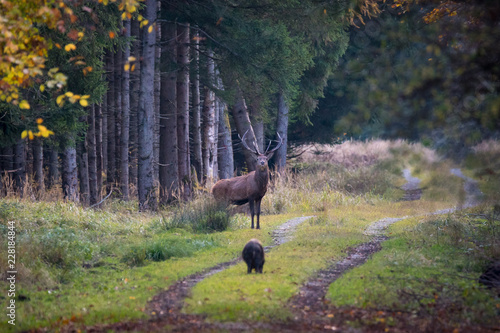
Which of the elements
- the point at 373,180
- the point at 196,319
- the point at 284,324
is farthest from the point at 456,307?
the point at 373,180

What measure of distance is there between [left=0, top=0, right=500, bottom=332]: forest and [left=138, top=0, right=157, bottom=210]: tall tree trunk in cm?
5

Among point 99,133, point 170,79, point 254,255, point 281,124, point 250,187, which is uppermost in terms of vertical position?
point 170,79

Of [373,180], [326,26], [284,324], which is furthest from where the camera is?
[373,180]

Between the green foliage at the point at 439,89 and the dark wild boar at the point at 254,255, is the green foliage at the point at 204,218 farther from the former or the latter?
the green foliage at the point at 439,89

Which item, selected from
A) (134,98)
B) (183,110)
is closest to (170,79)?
(183,110)

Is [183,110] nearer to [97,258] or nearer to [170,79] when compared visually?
[170,79]

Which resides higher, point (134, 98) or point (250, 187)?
point (134, 98)

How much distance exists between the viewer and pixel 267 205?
19812 mm

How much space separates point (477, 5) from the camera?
711 centimetres

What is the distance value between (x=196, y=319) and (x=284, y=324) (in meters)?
1.14

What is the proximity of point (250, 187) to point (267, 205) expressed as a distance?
433cm

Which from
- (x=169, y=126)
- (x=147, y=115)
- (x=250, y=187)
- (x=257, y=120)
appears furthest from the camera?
(x=257, y=120)

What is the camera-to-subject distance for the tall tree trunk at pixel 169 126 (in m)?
18.9

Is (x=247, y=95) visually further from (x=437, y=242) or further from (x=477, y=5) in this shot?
(x=477, y=5)
